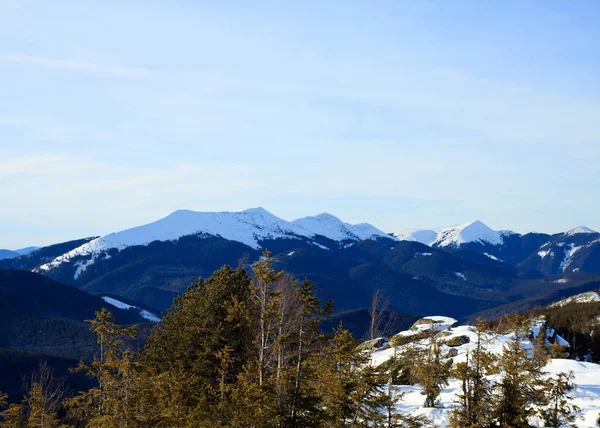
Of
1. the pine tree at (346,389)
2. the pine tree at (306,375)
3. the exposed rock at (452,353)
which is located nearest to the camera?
the pine tree at (306,375)

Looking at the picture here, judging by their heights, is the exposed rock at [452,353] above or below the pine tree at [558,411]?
below

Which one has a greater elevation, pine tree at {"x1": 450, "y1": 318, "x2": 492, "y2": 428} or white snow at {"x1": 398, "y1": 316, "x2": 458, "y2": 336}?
pine tree at {"x1": 450, "y1": 318, "x2": 492, "y2": 428}

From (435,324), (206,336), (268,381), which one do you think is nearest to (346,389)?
(268,381)

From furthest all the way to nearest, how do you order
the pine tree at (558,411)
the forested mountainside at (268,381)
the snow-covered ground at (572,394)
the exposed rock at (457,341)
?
the exposed rock at (457,341)
the snow-covered ground at (572,394)
the pine tree at (558,411)
the forested mountainside at (268,381)

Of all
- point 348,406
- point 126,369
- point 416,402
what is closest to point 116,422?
point 126,369

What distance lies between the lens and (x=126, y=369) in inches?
1152

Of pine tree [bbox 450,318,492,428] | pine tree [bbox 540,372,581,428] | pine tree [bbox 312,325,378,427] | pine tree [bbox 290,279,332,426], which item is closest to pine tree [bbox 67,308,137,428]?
pine tree [bbox 290,279,332,426]

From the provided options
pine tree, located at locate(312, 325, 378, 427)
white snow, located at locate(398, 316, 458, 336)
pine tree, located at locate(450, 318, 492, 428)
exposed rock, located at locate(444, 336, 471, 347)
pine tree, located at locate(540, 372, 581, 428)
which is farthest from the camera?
white snow, located at locate(398, 316, 458, 336)

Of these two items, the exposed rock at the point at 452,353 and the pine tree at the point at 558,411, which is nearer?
the pine tree at the point at 558,411

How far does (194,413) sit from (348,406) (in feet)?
24.2

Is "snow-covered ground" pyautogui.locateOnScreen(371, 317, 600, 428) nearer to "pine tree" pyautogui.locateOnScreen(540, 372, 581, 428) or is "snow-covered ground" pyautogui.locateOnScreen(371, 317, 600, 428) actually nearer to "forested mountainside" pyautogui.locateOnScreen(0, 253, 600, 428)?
"forested mountainside" pyautogui.locateOnScreen(0, 253, 600, 428)

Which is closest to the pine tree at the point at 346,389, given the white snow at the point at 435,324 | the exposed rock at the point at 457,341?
the exposed rock at the point at 457,341

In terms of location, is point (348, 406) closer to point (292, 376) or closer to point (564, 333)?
point (292, 376)

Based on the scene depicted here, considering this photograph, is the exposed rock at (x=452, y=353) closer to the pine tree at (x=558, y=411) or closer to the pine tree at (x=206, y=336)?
the pine tree at (x=558, y=411)
